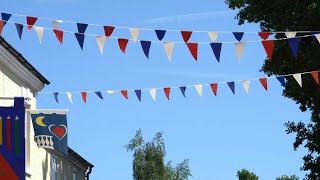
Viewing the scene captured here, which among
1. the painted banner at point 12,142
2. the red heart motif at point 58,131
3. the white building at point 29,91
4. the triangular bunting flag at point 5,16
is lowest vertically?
the painted banner at point 12,142

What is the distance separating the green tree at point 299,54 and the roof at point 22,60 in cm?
764

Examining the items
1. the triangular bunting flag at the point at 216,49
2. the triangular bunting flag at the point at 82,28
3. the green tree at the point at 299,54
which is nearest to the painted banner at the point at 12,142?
the triangular bunting flag at the point at 82,28

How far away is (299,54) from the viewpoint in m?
29.4

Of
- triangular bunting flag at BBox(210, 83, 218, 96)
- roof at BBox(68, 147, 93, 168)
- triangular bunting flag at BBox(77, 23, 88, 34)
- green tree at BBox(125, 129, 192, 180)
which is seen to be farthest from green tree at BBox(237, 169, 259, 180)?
triangular bunting flag at BBox(77, 23, 88, 34)

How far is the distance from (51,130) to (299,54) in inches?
370

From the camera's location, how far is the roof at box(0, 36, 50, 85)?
26.3 metres

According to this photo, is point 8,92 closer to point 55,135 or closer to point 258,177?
point 55,135

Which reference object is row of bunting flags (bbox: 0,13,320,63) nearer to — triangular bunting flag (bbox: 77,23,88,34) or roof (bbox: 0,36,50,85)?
triangular bunting flag (bbox: 77,23,88,34)

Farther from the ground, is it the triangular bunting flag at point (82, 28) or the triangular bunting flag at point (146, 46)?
the triangular bunting flag at point (82, 28)

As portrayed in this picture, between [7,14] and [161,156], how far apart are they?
1903 inches

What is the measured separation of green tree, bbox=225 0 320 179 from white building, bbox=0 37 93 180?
315 inches

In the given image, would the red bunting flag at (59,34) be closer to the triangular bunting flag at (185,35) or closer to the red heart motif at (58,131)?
the triangular bunting flag at (185,35)

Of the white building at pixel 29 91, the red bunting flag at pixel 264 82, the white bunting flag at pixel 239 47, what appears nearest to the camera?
the white bunting flag at pixel 239 47

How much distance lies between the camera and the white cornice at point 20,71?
27.0 metres
